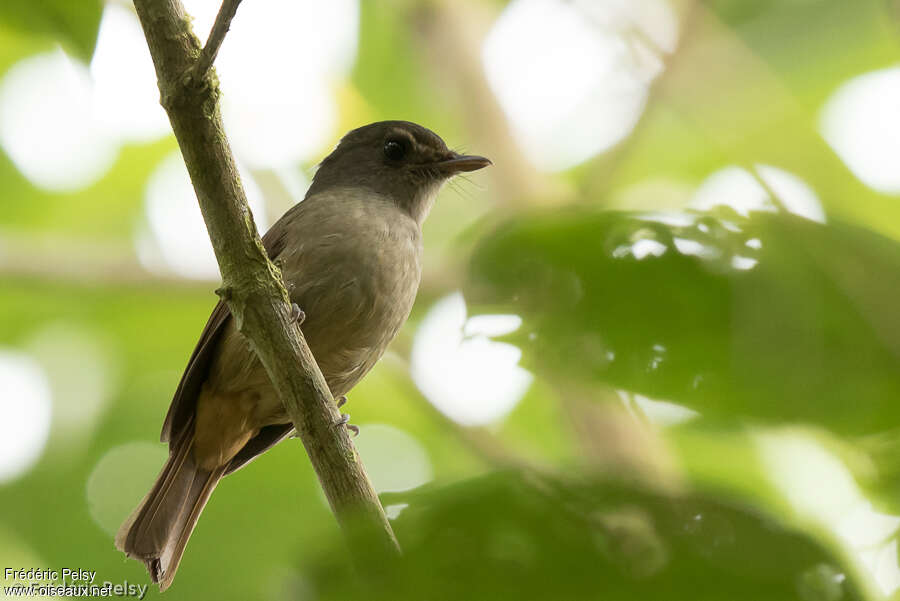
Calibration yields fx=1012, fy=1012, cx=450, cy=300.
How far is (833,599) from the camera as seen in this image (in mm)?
675

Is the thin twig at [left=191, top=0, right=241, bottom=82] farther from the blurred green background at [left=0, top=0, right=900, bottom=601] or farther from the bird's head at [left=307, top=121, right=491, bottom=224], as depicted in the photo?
the bird's head at [left=307, top=121, right=491, bottom=224]

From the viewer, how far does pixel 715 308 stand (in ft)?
3.10

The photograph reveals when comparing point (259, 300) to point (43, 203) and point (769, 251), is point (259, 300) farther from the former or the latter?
point (43, 203)

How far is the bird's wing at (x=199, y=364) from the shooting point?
3797mm

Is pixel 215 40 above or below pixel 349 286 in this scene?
above

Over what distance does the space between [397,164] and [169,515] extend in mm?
1810

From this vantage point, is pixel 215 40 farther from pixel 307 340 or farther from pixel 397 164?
pixel 397 164

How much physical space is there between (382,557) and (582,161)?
6.34 meters

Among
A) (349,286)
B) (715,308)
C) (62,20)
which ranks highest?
(62,20)

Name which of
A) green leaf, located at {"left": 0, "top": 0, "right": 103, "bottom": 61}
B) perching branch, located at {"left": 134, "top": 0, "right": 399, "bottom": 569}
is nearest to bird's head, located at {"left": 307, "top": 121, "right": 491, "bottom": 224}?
perching branch, located at {"left": 134, "top": 0, "right": 399, "bottom": 569}

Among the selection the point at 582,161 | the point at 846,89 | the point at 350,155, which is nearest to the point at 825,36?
the point at 846,89

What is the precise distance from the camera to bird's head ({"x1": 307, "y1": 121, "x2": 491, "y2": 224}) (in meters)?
4.47

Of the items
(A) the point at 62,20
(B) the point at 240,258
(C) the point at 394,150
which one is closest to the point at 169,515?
(B) the point at 240,258

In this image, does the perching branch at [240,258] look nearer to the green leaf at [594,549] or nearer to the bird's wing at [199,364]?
the bird's wing at [199,364]
